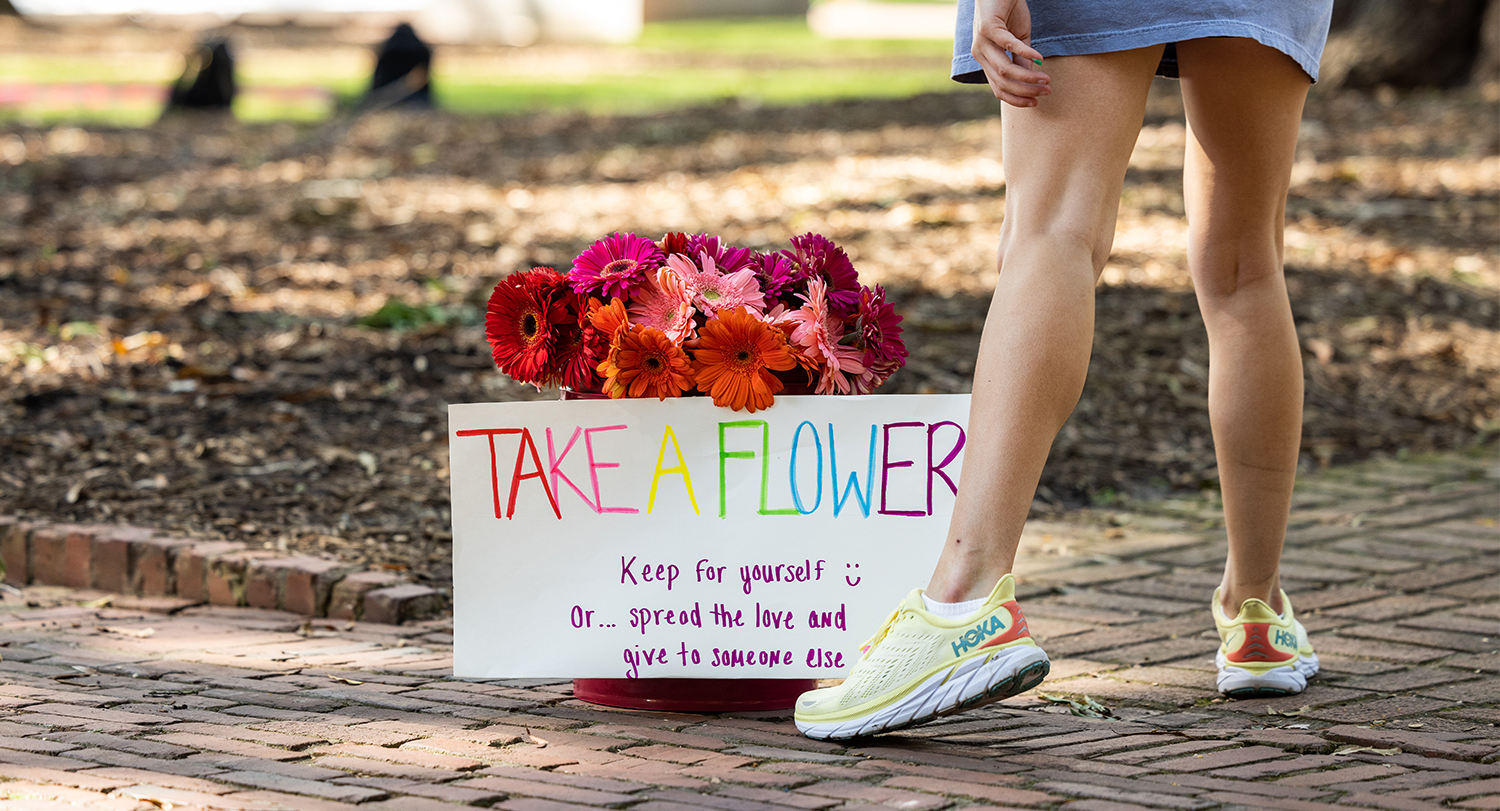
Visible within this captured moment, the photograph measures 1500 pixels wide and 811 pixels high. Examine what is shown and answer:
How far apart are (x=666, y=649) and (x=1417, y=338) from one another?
13.7 feet

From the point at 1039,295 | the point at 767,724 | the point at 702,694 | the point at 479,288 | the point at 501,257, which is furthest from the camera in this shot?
the point at 501,257

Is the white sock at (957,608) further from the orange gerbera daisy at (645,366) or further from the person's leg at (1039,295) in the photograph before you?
the orange gerbera daisy at (645,366)

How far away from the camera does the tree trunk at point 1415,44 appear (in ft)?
36.6

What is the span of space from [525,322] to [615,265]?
0.61ft

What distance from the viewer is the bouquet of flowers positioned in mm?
2582

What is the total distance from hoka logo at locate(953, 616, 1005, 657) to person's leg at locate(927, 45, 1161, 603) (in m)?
0.04

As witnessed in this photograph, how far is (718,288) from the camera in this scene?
8.74ft

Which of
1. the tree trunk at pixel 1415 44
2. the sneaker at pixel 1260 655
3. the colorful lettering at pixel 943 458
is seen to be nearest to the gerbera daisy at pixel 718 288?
the colorful lettering at pixel 943 458

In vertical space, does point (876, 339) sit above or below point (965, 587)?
above

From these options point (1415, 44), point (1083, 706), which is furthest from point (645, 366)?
point (1415, 44)

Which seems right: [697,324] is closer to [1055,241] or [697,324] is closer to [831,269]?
[831,269]

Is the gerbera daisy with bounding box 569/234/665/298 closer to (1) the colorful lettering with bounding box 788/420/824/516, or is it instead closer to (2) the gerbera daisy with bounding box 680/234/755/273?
(2) the gerbera daisy with bounding box 680/234/755/273

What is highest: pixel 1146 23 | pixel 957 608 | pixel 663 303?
pixel 1146 23

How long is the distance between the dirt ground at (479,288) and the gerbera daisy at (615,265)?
3.88 feet
